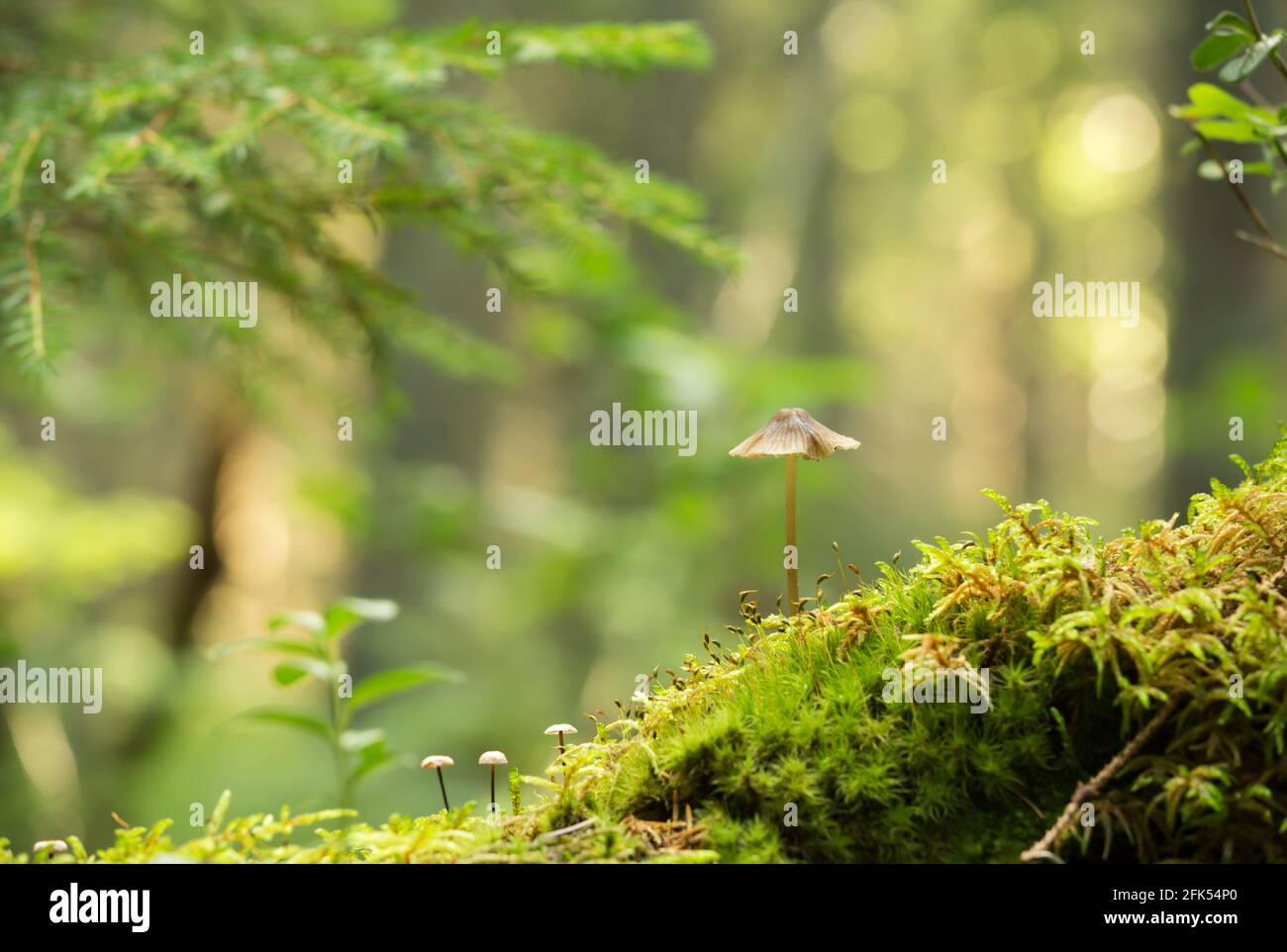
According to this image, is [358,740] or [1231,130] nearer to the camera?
[358,740]

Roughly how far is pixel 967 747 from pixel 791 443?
0.62m

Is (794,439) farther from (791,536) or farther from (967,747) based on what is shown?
(967,747)

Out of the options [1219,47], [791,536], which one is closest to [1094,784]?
[791,536]

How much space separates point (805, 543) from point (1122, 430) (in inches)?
671

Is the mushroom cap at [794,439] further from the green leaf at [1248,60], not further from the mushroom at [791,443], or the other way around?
the green leaf at [1248,60]

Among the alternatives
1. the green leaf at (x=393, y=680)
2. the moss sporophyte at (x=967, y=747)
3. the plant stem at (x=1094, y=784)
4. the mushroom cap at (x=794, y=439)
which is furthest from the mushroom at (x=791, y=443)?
the green leaf at (x=393, y=680)

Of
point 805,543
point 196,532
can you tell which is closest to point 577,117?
point 805,543

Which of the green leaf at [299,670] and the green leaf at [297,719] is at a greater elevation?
the green leaf at [299,670]

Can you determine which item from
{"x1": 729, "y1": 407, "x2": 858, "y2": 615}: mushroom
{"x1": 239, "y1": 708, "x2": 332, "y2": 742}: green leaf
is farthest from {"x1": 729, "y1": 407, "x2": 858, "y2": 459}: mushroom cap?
{"x1": 239, "y1": 708, "x2": 332, "y2": 742}: green leaf

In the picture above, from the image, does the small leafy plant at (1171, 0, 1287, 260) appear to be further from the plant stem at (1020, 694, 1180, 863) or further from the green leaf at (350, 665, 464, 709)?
the green leaf at (350, 665, 464, 709)

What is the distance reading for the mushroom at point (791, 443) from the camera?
169 centimetres

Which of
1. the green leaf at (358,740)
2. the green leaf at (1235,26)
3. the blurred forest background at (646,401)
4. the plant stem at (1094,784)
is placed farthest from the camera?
the blurred forest background at (646,401)

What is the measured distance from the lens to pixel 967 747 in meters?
1.45

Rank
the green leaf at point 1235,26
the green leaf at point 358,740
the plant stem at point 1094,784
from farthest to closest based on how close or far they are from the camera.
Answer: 1. the green leaf at point 1235,26
2. the green leaf at point 358,740
3. the plant stem at point 1094,784
